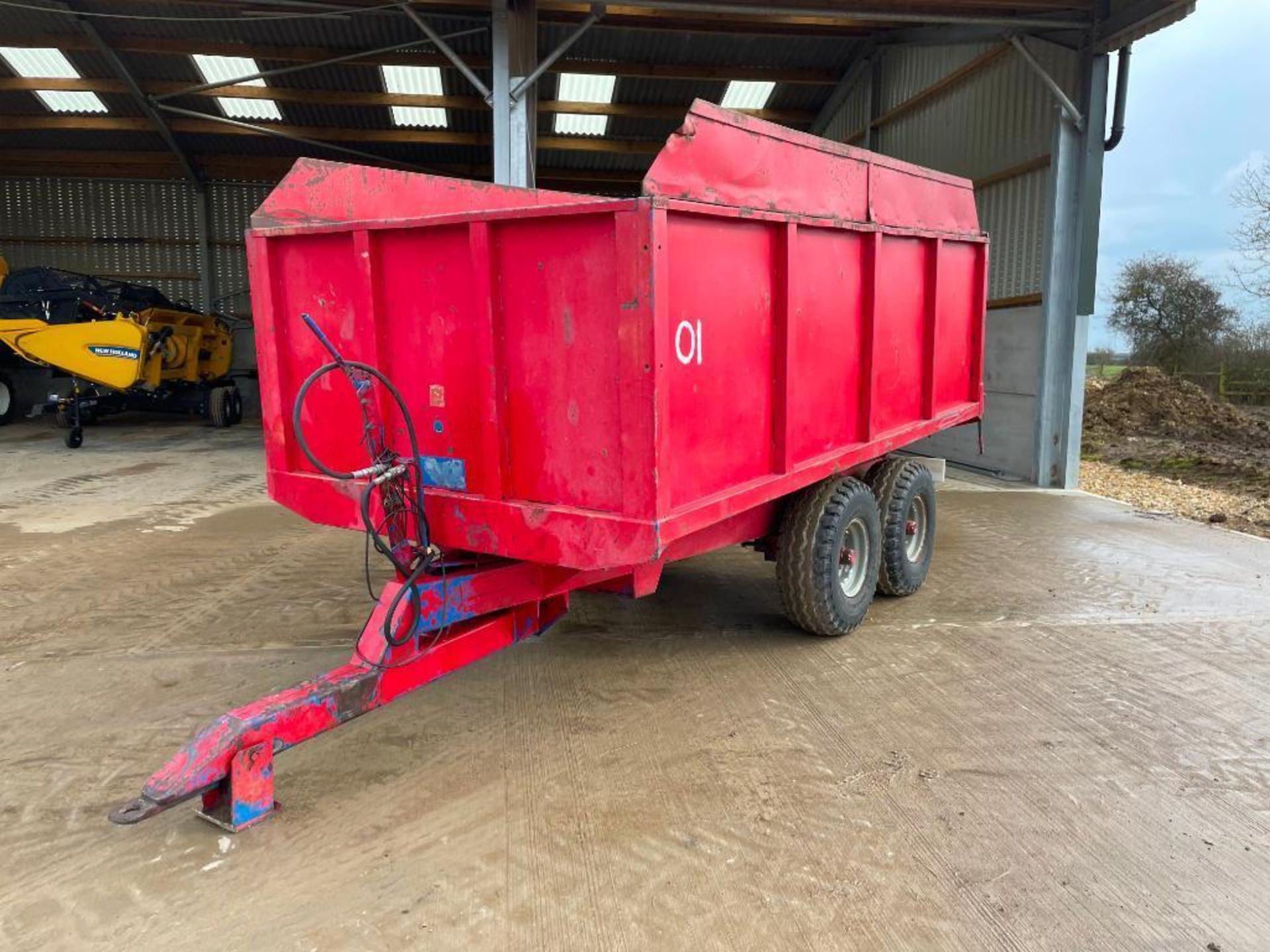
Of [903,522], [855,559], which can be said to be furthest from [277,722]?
[903,522]

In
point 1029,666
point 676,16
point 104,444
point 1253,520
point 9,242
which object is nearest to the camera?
point 1029,666

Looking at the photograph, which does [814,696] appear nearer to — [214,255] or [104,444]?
[104,444]

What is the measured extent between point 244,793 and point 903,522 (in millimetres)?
3936

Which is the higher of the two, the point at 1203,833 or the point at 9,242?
the point at 9,242

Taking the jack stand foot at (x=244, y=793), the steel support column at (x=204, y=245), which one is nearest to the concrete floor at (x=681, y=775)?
the jack stand foot at (x=244, y=793)

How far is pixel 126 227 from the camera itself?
1869cm

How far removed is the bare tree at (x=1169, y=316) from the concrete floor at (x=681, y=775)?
1878 cm

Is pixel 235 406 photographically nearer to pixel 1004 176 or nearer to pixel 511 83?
pixel 511 83

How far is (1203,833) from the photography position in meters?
2.93

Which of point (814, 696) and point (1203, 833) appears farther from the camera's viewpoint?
point (814, 696)

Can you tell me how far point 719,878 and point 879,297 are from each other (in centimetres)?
315

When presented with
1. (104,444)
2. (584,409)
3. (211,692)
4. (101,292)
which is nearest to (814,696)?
(584,409)

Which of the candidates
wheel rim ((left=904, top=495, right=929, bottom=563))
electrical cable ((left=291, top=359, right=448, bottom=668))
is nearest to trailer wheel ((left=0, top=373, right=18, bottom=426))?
electrical cable ((left=291, top=359, right=448, bottom=668))

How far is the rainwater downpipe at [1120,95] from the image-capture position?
29.8 ft
